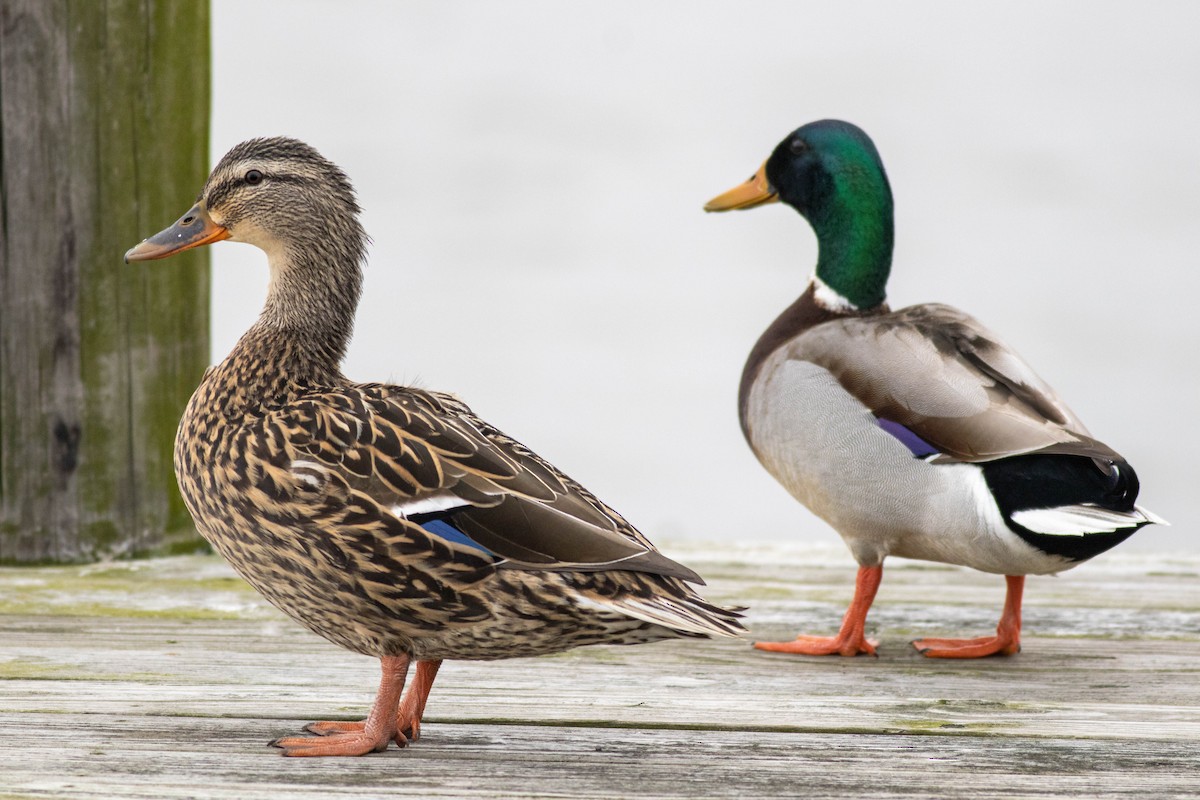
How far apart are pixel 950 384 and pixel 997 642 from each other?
0.58m

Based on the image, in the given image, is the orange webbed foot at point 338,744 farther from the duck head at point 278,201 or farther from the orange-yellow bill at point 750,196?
the orange-yellow bill at point 750,196

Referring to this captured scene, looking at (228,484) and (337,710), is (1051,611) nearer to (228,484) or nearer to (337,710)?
(337,710)

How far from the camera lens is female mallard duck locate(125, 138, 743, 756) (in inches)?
93.7

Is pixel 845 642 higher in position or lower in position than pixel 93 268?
lower

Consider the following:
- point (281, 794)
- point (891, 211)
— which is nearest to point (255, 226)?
point (281, 794)

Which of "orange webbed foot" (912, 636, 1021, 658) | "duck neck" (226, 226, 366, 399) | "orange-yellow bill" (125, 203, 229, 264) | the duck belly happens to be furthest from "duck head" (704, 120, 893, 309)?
"orange-yellow bill" (125, 203, 229, 264)

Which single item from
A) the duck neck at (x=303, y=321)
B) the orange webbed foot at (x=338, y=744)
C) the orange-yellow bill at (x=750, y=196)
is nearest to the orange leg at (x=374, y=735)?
the orange webbed foot at (x=338, y=744)

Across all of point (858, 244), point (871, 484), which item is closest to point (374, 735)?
point (871, 484)

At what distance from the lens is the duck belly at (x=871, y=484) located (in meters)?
3.34

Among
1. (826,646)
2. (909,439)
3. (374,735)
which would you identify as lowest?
(826,646)

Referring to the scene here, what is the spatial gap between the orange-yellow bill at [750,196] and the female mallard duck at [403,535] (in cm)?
175

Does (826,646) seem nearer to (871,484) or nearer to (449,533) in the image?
(871,484)

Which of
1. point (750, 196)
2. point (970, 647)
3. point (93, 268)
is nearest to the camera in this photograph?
point (970, 647)

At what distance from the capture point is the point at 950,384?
342 cm
